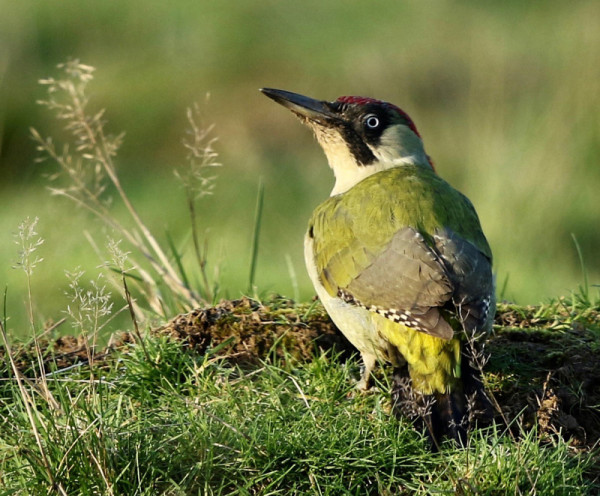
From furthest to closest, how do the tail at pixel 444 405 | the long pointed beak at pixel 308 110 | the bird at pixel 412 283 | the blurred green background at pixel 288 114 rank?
1. the blurred green background at pixel 288 114
2. the long pointed beak at pixel 308 110
3. the bird at pixel 412 283
4. the tail at pixel 444 405

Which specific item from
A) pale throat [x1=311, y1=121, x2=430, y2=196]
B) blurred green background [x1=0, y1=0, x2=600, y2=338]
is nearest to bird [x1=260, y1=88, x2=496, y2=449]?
pale throat [x1=311, y1=121, x2=430, y2=196]

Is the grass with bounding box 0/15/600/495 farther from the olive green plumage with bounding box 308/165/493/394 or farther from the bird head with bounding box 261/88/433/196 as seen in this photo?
the bird head with bounding box 261/88/433/196

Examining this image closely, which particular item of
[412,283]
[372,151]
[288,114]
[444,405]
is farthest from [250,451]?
[288,114]

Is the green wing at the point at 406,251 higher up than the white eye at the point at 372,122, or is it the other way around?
the white eye at the point at 372,122

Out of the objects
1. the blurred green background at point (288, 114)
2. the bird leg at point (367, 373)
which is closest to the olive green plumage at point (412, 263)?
the bird leg at point (367, 373)

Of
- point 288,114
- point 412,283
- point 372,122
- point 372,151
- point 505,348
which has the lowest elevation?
point 288,114

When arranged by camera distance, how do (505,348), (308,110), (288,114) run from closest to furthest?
1. (505,348)
2. (308,110)
3. (288,114)

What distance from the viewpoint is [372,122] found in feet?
15.6

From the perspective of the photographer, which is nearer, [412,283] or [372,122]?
[412,283]

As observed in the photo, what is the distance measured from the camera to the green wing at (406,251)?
358 cm

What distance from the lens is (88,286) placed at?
6742 mm

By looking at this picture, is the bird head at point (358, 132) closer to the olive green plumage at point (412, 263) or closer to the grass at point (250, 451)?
the olive green plumage at point (412, 263)

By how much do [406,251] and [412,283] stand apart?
0.58 ft

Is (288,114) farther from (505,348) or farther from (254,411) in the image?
(254,411)
